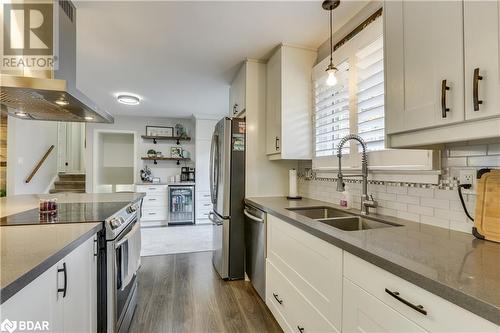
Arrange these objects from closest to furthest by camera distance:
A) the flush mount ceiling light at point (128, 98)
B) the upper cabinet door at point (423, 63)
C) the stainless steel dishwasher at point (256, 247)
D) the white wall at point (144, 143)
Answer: the upper cabinet door at point (423, 63) < the stainless steel dishwasher at point (256, 247) < the flush mount ceiling light at point (128, 98) < the white wall at point (144, 143)

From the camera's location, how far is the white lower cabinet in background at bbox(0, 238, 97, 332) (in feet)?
2.60

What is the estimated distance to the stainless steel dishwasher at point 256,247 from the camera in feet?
7.35

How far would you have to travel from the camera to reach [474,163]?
48.7 inches

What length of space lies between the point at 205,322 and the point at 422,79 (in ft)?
7.15

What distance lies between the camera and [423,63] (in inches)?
43.9

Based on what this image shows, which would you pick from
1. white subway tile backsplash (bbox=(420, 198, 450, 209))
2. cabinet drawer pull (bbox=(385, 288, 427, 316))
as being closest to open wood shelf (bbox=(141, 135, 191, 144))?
white subway tile backsplash (bbox=(420, 198, 450, 209))

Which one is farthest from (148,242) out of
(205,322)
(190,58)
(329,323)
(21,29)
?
(329,323)

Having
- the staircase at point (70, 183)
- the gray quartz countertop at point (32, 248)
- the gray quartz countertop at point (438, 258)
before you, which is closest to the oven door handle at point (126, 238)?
the gray quartz countertop at point (32, 248)

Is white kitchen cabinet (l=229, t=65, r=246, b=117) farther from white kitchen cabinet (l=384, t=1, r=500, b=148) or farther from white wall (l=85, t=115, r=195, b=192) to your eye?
white wall (l=85, t=115, r=195, b=192)

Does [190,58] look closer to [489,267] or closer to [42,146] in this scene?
[489,267]

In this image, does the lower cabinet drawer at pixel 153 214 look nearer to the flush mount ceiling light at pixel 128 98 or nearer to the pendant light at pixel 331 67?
the flush mount ceiling light at pixel 128 98

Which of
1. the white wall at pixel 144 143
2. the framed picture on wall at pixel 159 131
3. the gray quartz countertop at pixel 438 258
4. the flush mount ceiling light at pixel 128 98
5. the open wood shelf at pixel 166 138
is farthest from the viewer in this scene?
the framed picture on wall at pixel 159 131

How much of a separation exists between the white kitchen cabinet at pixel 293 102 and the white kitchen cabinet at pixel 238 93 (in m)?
0.50

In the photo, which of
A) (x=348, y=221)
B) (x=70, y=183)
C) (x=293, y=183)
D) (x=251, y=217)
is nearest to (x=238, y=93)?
(x=293, y=183)
